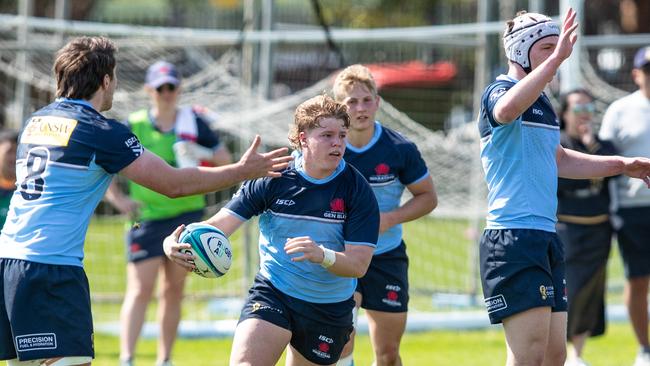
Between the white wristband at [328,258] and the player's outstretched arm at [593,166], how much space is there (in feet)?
4.84

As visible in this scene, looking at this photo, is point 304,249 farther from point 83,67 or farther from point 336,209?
point 83,67

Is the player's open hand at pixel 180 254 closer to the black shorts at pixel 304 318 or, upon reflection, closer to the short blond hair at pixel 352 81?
the black shorts at pixel 304 318

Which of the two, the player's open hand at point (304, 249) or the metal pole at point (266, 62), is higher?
the metal pole at point (266, 62)

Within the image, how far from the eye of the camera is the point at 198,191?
5598 millimetres

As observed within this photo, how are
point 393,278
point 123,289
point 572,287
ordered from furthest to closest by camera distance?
point 123,289 < point 572,287 < point 393,278

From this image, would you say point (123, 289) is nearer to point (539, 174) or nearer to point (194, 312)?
point (194, 312)

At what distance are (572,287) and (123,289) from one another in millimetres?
5748

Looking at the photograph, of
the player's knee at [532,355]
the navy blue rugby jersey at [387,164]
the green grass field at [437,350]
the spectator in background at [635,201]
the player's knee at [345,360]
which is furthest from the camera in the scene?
the green grass field at [437,350]

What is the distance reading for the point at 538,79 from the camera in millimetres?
5418

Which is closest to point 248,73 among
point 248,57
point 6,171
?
point 248,57

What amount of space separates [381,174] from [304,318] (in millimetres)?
1458

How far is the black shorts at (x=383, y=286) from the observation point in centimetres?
721

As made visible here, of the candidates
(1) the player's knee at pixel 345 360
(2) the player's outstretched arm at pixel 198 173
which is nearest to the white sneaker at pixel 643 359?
(1) the player's knee at pixel 345 360

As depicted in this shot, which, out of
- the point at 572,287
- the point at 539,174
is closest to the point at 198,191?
the point at 539,174
